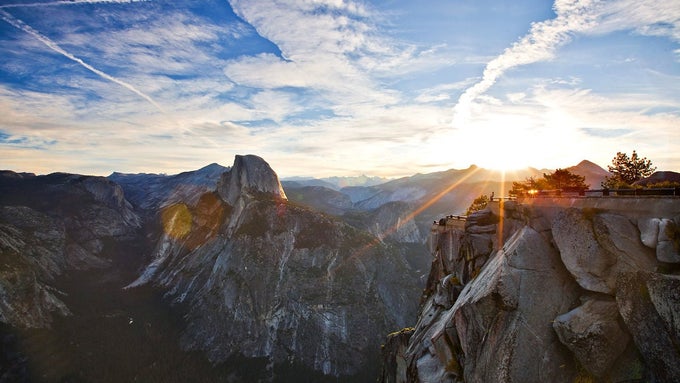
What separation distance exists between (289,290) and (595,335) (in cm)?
14637

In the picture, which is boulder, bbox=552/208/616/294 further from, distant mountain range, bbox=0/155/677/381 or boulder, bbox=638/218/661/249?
distant mountain range, bbox=0/155/677/381

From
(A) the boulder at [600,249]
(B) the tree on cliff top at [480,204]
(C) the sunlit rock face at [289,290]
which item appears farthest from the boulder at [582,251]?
(C) the sunlit rock face at [289,290]

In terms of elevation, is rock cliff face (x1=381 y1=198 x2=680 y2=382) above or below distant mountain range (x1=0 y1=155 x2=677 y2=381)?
above

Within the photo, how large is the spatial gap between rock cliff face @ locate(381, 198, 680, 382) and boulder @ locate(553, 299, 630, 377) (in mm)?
49

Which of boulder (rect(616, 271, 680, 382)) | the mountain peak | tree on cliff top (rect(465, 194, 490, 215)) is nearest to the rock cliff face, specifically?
boulder (rect(616, 271, 680, 382))

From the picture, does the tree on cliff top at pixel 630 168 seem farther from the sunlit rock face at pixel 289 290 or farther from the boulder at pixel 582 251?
the sunlit rock face at pixel 289 290

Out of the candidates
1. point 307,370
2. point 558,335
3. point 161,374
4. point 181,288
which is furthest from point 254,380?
point 558,335

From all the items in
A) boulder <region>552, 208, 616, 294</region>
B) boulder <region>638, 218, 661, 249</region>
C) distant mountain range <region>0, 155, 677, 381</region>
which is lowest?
distant mountain range <region>0, 155, 677, 381</region>

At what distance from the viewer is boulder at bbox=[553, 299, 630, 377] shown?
743 inches

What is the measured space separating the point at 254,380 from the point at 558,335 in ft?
451

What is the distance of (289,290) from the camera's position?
157m

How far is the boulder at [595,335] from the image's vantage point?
1888 cm

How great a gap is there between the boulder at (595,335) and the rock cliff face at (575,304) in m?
0.05

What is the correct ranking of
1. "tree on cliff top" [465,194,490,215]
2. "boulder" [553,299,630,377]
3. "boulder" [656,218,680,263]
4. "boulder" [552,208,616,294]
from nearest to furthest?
1. "boulder" [656,218,680,263]
2. "boulder" [553,299,630,377]
3. "boulder" [552,208,616,294]
4. "tree on cliff top" [465,194,490,215]
